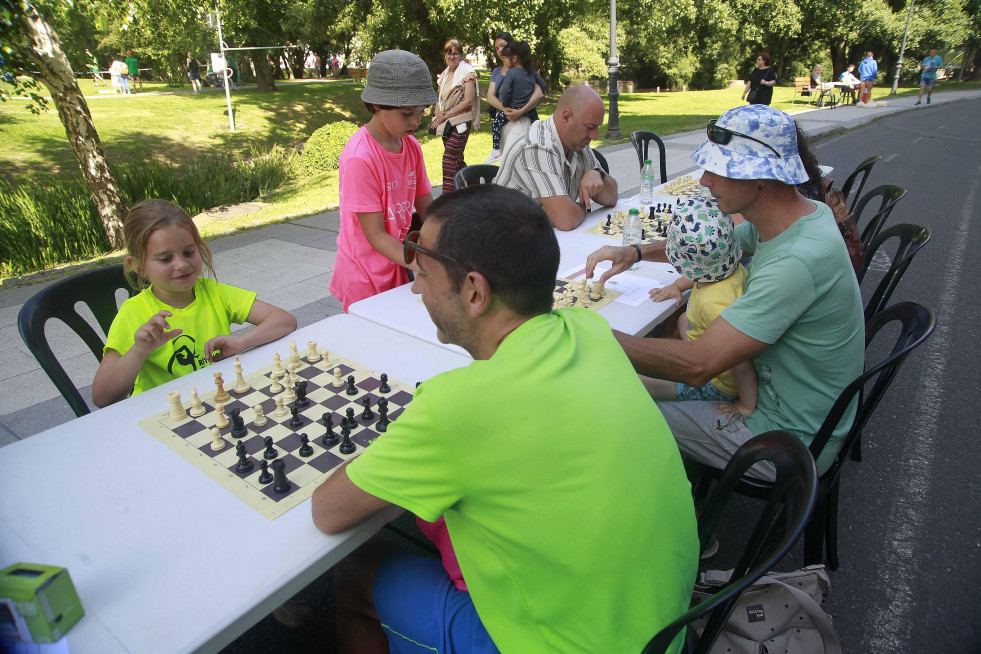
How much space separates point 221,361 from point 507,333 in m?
1.43

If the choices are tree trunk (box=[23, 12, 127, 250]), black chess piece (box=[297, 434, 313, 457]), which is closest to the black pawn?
black chess piece (box=[297, 434, 313, 457])

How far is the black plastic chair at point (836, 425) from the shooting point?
6.63 ft

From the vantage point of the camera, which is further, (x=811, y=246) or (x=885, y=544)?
(x=885, y=544)

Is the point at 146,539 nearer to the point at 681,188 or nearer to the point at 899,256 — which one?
the point at 899,256

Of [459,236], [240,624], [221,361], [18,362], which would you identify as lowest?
[18,362]

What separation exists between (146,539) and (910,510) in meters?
3.35

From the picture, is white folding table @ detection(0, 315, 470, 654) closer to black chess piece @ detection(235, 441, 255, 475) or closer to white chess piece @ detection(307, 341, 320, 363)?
black chess piece @ detection(235, 441, 255, 475)

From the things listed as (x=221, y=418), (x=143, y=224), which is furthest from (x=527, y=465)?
(x=143, y=224)

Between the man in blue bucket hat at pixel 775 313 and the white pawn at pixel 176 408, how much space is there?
1.53 metres

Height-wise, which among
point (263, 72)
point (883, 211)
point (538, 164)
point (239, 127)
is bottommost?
point (883, 211)

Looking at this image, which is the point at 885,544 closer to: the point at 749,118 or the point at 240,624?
the point at 749,118

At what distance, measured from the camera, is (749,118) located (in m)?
2.19

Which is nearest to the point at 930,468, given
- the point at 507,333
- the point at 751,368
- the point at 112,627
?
the point at 751,368

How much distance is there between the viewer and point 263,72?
2353 cm
